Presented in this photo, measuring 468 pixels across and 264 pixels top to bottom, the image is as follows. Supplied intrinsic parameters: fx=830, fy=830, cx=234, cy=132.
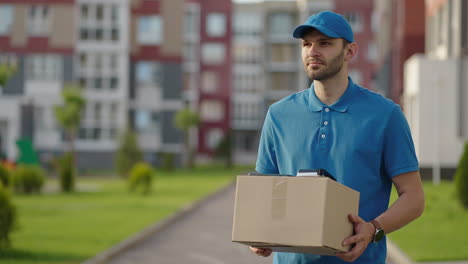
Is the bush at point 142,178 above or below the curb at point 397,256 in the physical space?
below

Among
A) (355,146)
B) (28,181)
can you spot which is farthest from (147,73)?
(355,146)

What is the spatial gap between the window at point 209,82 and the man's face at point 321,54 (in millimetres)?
77596

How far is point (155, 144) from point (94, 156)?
15.8ft

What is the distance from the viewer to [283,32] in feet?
266

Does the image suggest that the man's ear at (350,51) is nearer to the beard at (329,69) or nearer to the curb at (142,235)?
the beard at (329,69)

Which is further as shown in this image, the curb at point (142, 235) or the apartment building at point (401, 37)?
the apartment building at point (401, 37)

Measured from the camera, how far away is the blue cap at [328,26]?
3580mm

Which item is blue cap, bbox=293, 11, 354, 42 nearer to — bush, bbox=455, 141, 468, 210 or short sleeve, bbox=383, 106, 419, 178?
short sleeve, bbox=383, 106, 419, 178

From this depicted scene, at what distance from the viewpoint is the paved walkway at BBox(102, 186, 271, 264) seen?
12.2 meters

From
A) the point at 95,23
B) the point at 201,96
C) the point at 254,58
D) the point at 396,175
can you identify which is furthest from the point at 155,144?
the point at 396,175

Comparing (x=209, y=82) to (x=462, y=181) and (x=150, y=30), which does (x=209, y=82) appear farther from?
(x=462, y=181)

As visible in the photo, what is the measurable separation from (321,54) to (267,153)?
60cm

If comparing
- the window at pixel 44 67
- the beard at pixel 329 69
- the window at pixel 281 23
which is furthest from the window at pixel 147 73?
the beard at pixel 329 69

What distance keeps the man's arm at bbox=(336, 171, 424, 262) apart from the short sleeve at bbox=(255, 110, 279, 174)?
0.61 meters
